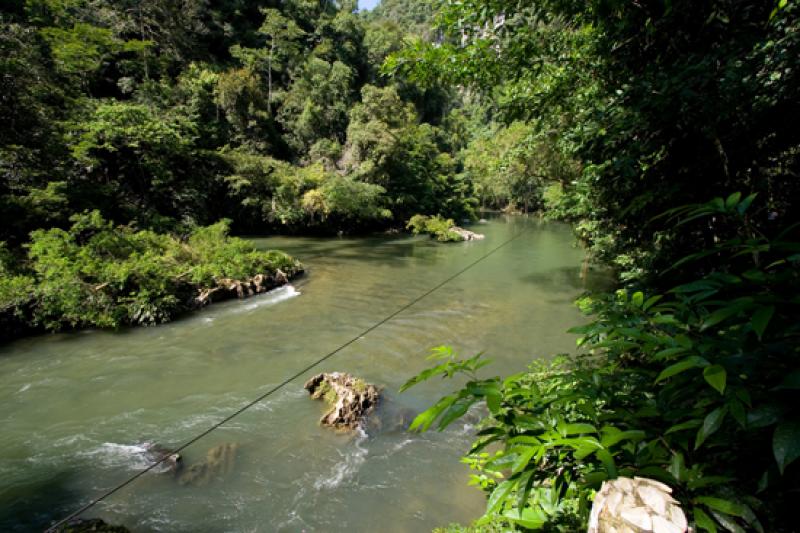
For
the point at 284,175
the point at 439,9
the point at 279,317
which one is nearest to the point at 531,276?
the point at 279,317

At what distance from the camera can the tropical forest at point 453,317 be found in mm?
1006

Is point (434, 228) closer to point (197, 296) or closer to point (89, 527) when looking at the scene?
point (197, 296)

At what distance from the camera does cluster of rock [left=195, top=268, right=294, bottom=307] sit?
9906 millimetres

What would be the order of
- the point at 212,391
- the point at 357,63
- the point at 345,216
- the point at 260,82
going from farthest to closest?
the point at 357,63, the point at 260,82, the point at 345,216, the point at 212,391

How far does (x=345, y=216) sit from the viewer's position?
22.4m

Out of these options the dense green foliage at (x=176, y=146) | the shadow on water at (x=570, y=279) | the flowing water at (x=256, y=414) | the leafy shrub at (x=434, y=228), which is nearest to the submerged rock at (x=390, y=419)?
the flowing water at (x=256, y=414)

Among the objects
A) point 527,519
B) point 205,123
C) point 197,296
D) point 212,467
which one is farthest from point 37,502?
point 205,123

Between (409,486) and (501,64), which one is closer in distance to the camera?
(501,64)

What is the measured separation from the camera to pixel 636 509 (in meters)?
0.88

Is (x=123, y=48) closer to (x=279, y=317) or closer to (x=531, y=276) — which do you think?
(x=279, y=317)

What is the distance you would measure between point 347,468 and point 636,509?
4.11 metres

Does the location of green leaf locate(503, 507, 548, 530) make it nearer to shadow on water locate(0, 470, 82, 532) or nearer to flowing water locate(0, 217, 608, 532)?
flowing water locate(0, 217, 608, 532)

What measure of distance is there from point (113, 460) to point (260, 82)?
27.3m

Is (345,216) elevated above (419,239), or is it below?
above
